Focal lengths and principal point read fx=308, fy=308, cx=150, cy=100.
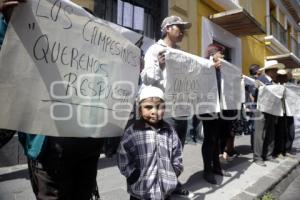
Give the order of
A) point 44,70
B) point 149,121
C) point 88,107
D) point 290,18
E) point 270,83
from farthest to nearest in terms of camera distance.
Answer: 1. point 290,18
2. point 270,83
3. point 149,121
4. point 88,107
5. point 44,70

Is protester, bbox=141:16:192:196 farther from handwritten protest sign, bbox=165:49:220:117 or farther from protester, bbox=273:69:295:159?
protester, bbox=273:69:295:159

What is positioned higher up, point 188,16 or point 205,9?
point 205,9

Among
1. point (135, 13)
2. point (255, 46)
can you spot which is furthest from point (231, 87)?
point (255, 46)

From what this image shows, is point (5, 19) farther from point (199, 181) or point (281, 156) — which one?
point (281, 156)

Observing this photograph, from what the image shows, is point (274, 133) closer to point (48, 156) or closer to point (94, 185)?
point (94, 185)

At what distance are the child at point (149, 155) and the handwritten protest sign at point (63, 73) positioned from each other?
0.47ft

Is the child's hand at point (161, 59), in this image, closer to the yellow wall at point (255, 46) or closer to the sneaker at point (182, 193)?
the sneaker at point (182, 193)

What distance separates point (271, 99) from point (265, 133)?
554 millimetres

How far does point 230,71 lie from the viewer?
4.04m

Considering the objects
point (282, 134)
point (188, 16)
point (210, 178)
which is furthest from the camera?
point (188, 16)

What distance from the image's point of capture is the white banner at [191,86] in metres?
2.77

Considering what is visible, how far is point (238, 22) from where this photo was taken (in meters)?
9.36

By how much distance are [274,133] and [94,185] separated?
158 inches

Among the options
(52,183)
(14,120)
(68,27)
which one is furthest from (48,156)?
(68,27)
